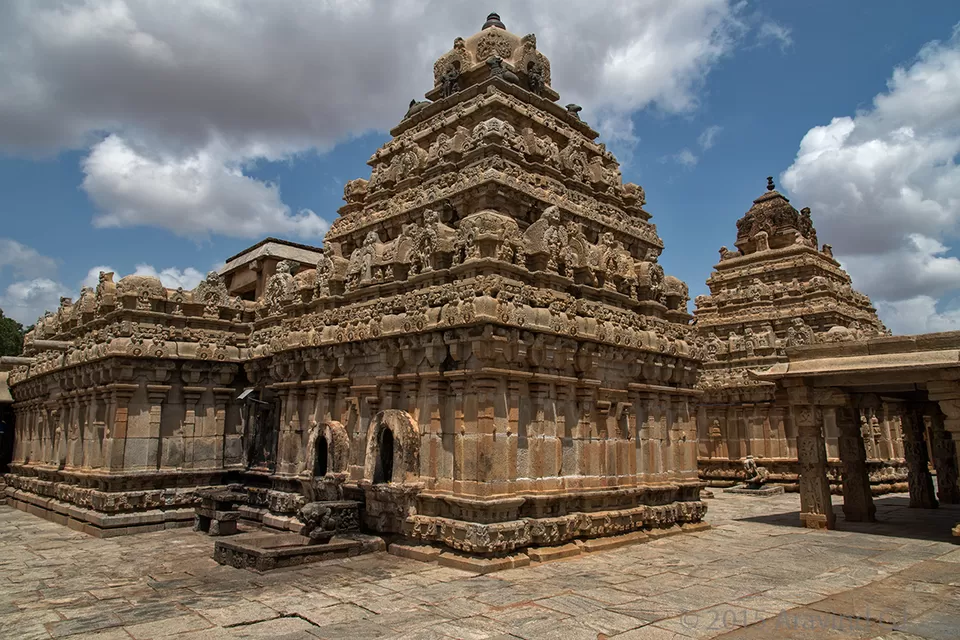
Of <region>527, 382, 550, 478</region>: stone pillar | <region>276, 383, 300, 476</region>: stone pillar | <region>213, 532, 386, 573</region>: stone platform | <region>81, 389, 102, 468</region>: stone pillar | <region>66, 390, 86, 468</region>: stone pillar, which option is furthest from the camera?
<region>66, 390, 86, 468</region>: stone pillar

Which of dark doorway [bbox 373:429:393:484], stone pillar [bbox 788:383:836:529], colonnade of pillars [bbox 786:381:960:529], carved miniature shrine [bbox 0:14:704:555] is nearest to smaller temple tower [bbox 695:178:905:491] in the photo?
colonnade of pillars [bbox 786:381:960:529]

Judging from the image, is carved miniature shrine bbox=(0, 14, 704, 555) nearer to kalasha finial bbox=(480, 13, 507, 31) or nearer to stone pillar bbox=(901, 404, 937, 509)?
kalasha finial bbox=(480, 13, 507, 31)

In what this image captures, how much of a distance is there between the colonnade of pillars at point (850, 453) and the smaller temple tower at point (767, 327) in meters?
3.91

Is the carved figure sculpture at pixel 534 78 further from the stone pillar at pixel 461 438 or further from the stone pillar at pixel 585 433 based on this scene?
the stone pillar at pixel 461 438

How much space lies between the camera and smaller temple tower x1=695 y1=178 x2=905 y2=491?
91.4 ft

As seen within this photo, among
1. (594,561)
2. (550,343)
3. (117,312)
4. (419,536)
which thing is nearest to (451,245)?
(550,343)

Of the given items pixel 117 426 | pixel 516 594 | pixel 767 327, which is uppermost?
pixel 767 327

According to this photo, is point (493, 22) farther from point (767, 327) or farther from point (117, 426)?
point (767, 327)

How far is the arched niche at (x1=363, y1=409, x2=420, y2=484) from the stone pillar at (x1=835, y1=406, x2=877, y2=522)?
12.2m

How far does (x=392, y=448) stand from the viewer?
1402 cm

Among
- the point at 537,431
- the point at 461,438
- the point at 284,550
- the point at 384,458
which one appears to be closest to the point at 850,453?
the point at 537,431

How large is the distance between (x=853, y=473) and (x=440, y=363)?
12889 millimetres

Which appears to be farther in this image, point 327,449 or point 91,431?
point 91,431

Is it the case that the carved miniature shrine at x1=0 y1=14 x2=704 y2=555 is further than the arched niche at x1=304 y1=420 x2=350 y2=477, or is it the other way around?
the arched niche at x1=304 y1=420 x2=350 y2=477
